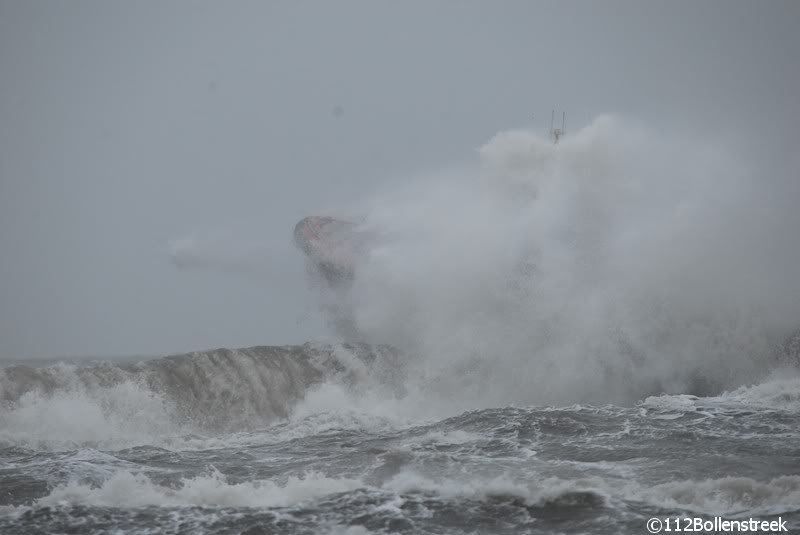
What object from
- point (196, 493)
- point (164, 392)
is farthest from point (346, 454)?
point (164, 392)

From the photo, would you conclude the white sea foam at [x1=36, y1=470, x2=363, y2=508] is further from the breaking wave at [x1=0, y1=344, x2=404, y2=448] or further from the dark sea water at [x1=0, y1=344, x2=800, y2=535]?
the breaking wave at [x1=0, y1=344, x2=404, y2=448]

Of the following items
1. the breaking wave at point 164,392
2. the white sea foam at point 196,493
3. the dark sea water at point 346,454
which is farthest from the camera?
the breaking wave at point 164,392

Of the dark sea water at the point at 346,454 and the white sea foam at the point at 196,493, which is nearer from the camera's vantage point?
the dark sea water at the point at 346,454

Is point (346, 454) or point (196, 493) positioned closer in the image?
point (196, 493)

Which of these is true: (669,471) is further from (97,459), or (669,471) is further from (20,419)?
(20,419)

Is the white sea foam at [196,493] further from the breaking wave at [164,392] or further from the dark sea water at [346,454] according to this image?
the breaking wave at [164,392]

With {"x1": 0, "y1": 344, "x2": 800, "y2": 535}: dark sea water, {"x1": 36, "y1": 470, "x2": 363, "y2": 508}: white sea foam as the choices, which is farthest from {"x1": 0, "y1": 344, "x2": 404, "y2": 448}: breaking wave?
{"x1": 36, "y1": 470, "x2": 363, "y2": 508}: white sea foam

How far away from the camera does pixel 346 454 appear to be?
13.5 metres

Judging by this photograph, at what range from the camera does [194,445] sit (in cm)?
1509

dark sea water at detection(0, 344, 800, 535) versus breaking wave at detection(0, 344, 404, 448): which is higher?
breaking wave at detection(0, 344, 404, 448)

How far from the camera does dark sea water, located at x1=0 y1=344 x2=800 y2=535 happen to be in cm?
915

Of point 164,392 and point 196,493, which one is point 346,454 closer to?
point 196,493

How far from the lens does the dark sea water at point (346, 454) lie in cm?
915

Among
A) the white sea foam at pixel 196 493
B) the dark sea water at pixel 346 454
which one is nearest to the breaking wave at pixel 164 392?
the dark sea water at pixel 346 454
